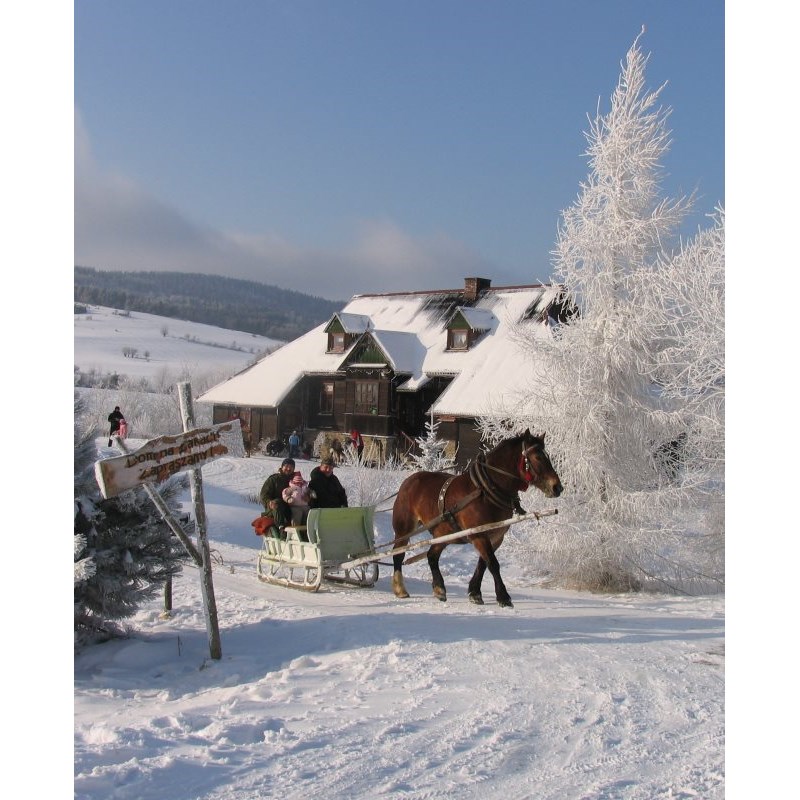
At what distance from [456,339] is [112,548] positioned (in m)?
25.5

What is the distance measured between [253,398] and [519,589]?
2567cm

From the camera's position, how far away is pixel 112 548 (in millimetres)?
8164

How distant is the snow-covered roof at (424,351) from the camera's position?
29.2 m

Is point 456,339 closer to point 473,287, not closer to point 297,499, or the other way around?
point 473,287

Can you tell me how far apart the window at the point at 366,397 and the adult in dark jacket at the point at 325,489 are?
21.7 m

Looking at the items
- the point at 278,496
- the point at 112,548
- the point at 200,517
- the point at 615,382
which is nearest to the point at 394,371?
the point at 615,382

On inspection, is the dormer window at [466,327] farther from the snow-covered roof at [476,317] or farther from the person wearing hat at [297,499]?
the person wearing hat at [297,499]

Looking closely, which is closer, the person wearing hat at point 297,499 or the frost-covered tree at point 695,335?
the frost-covered tree at point 695,335

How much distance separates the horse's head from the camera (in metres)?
8.69

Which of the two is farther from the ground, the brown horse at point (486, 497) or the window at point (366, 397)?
the window at point (366, 397)

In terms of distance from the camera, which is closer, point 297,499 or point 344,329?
point 297,499

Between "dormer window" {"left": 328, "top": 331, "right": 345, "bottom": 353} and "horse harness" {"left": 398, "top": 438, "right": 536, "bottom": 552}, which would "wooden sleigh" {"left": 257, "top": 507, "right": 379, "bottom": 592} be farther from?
"dormer window" {"left": 328, "top": 331, "right": 345, "bottom": 353}

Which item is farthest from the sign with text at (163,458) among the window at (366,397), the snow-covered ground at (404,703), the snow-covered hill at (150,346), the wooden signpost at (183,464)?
A: the snow-covered hill at (150,346)

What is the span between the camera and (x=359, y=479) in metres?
22.2
